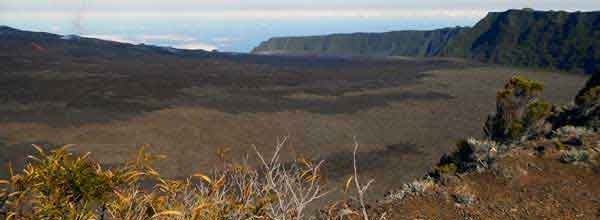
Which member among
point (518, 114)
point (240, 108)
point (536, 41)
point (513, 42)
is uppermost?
point (536, 41)

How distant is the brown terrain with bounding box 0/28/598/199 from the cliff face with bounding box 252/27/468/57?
154 feet

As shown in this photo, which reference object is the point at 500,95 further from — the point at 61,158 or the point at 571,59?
the point at 571,59

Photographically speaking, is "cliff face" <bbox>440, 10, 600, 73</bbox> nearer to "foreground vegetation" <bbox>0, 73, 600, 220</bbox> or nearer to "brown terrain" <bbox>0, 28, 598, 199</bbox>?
"brown terrain" <bbox>0, 28, 598, 199</bbox>

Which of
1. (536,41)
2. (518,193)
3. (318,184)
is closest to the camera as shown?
(518,193)

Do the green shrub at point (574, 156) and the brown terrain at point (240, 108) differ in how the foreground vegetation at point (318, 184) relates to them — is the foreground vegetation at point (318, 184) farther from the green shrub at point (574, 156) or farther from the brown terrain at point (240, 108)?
the brown terrain at point (240, 108)

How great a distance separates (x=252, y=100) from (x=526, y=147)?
1697 cm

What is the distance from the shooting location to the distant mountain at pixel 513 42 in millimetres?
55375

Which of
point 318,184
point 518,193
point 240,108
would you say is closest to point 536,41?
point 240,108

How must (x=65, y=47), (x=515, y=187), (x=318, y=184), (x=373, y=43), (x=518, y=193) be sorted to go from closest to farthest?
(x=518, y=193) < (x=515, y=187) < (x=318, y=184) < (x=65, y=47) < (x=373, y=43)

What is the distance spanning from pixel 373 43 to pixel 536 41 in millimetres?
34142

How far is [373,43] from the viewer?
91.9m

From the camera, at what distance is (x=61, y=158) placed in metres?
2.61

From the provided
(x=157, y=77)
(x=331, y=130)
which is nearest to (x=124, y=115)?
(x=331, y=130)

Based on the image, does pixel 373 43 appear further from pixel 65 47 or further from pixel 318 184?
pixel 318 184
